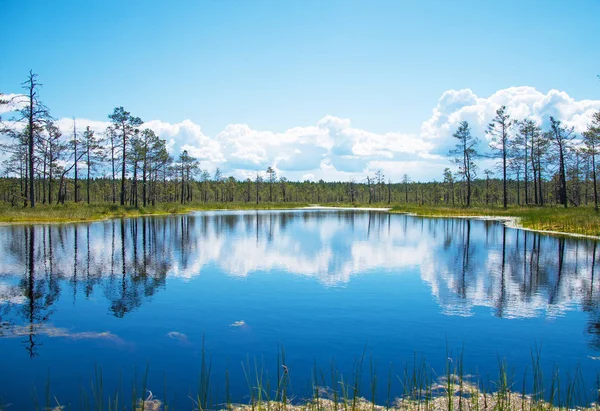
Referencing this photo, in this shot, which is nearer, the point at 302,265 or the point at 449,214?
the point at 302,265

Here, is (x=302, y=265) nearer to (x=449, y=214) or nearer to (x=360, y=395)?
(x=360, y=395)

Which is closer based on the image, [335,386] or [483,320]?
[335,386]

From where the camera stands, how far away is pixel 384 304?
43.1 feet

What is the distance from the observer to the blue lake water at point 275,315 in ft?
26.3

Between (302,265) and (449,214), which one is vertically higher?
(449,214)

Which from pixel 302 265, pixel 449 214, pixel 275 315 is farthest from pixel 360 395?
pixel 449 214

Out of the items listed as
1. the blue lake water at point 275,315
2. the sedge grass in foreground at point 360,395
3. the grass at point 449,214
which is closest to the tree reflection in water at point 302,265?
the blue lake water at point 275,315

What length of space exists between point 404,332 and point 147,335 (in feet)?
20.5

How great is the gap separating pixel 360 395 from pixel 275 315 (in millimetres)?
5144

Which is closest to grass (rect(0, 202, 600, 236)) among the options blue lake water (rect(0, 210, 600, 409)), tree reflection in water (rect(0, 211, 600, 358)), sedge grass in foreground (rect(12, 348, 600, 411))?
tree reflection in water (rect(0, 211, 600, 358))

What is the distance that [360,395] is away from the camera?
6.95 metres

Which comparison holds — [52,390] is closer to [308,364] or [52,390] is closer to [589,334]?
[308,364]

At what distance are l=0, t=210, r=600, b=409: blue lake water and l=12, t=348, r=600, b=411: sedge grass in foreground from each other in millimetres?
127

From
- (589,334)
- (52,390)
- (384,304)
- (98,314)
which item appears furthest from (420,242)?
(52,390)
